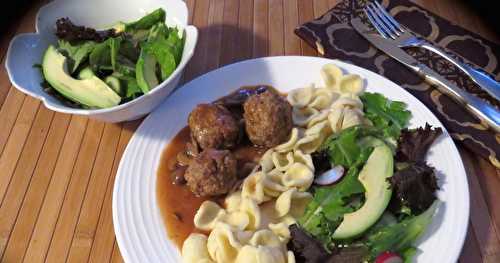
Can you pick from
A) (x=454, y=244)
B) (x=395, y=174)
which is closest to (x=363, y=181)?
(x=395, y=174)

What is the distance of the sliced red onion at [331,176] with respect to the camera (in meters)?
2.86

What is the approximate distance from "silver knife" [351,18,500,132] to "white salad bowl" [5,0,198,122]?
1.50 metres

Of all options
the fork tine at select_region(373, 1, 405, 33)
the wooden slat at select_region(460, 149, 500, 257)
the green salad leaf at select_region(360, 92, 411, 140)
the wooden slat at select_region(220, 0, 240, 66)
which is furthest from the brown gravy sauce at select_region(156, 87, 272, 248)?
the fork tine at select_region(373, 1, 405, 33)

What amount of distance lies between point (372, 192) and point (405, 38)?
169 centimetres

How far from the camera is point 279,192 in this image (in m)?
2.89

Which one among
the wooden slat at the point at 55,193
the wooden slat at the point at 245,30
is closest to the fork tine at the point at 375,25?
the wooden slat at the point at 245,30

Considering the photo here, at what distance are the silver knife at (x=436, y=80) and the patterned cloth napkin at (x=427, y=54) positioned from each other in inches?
1.9

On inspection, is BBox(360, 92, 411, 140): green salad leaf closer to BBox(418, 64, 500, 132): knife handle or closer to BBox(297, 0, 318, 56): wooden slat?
BBox(418, 64, 500, 132): knife handle

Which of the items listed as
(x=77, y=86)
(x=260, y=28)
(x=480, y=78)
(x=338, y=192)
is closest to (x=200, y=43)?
(x=260, y=28)

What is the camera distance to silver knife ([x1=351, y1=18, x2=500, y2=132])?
3163 mm

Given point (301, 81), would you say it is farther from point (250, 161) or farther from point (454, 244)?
point (454, 244)

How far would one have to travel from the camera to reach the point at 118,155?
130 inches

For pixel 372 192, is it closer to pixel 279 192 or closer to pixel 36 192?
pixel 279 192

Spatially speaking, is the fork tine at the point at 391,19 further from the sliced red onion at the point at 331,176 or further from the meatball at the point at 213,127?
the meatball at the point at 213,127
